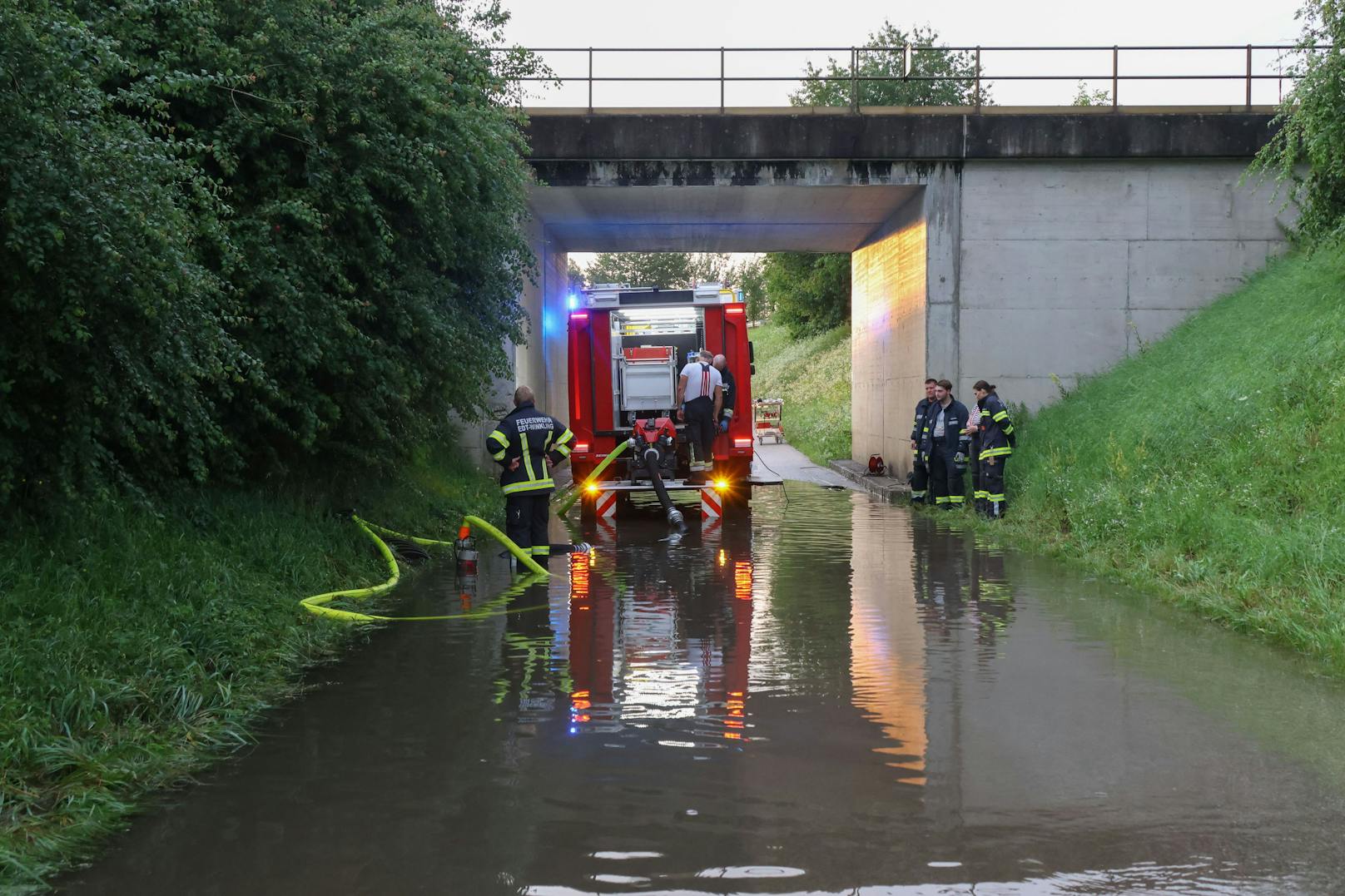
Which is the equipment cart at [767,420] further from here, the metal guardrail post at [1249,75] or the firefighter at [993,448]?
the firefighter at [993,448]

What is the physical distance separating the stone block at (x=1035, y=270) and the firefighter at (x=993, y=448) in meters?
3.80

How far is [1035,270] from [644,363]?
20.2ft

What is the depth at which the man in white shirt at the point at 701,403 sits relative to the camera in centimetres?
1706

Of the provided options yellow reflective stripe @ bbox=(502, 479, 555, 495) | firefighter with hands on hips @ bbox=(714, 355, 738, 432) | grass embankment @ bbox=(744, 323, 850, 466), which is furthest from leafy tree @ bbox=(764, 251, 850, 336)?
yellow reflective stripe @ bbox=(502, 479, 555, 495)

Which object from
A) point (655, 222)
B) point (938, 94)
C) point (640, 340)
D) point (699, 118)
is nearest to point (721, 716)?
point (640, 340)

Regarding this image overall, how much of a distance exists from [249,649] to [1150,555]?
284 inches

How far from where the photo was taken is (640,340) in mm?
17969

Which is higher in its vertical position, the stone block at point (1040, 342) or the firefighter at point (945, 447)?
the stone block at point (1040, 342)

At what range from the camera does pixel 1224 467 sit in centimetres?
1243

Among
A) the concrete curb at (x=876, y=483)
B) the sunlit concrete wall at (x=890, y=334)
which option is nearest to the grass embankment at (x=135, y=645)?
the concrete curb at (x=876, y=483)

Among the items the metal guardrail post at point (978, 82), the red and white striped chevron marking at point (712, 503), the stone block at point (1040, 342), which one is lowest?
the red and white striped chevron marking at point (712, 503)

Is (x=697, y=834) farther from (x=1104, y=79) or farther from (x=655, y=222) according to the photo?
(x=655, y=222)

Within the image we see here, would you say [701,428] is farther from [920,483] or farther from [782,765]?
[782,765]

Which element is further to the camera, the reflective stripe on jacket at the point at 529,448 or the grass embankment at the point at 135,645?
the reflective stripe on jacket at the point at 529,448
